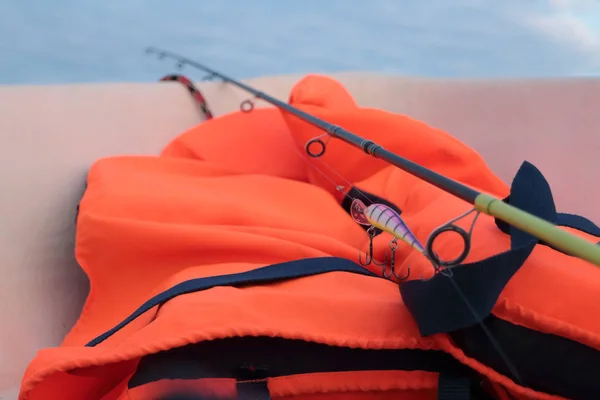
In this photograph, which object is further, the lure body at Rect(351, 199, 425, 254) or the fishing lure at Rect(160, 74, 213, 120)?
the fishing lure at Rect(160, 74, 213, 120)

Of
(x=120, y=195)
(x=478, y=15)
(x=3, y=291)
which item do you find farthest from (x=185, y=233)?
(x=478, y=15)

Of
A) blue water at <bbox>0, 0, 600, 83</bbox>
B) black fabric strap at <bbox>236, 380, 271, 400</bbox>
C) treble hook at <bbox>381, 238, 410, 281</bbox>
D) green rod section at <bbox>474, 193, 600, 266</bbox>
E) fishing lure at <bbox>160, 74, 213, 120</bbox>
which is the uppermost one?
blue water at <bbox>0, 0, 600, 83</bbox>

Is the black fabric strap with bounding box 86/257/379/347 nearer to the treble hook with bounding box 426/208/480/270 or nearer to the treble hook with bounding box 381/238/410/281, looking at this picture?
the treble hook with bounding box 381/238/410/281

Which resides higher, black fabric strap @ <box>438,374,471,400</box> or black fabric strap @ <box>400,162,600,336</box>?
black fabric strap @ <box>400,162,600,336</box>

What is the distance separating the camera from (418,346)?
346 millimetres

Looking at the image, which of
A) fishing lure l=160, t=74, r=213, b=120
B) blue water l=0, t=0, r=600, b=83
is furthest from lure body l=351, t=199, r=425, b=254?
blue water l=0, t=0, r=600, b=83

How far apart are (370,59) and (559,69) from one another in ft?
1.35

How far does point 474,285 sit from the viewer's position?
11.7 inches

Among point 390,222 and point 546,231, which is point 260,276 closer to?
point 390,222

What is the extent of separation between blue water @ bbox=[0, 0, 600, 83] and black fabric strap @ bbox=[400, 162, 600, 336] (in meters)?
0.94

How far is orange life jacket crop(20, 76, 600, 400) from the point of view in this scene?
309 mm

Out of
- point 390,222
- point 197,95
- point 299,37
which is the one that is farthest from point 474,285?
point 299,37

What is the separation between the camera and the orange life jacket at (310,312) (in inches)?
12.2

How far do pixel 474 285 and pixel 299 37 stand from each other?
3.62 feet
